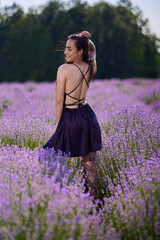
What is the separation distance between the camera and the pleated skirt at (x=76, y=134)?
8.50 ft

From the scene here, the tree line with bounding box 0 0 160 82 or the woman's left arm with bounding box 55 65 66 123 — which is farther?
the tree line with bounding box 0 0 160 82

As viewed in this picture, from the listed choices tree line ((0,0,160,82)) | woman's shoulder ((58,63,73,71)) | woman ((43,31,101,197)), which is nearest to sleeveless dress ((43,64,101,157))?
woman ((43,31,101,197))

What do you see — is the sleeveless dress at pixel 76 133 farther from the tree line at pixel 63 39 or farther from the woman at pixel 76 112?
the tree line at pixel 63 39

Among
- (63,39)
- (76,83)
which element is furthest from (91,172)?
(63,39)

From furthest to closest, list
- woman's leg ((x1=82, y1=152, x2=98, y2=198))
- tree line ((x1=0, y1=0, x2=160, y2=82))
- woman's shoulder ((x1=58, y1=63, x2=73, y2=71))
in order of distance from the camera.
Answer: tree line ((x1=0, y1=0, x2=160, y2=82)) → woman's leg ((x1=82, y1=152, x2=98, y2=198)) → woman's shoulder ((x1=58, y1=63, x2=73, y2=71))

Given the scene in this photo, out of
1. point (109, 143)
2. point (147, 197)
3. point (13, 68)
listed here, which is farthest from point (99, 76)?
point (147, 197)

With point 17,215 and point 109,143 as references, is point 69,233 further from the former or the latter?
point 109,143

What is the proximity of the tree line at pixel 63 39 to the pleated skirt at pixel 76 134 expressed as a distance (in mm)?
14654

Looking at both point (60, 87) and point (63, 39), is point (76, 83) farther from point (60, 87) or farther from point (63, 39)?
point (63, 39)

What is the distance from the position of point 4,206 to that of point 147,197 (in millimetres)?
955

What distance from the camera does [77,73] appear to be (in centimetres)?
261

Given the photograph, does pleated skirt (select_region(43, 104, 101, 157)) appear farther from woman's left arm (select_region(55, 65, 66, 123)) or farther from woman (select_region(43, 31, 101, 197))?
woman's left arm (select_region(55, 65, 66, 123))

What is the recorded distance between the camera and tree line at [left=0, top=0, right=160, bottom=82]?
17641 mm

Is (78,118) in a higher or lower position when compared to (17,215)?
higher
